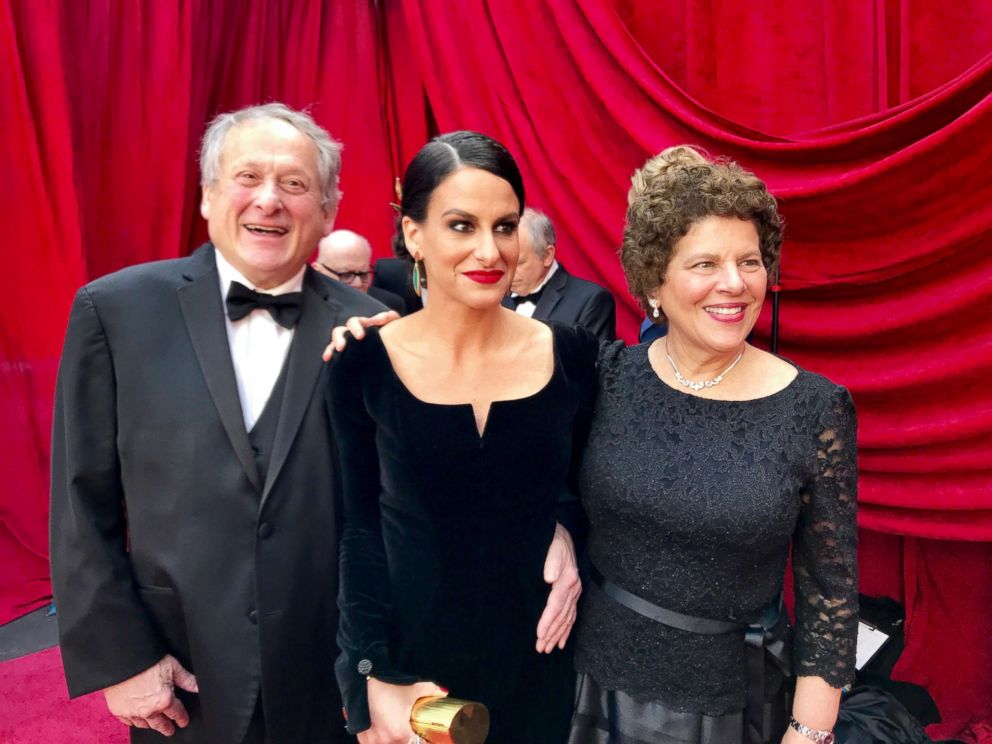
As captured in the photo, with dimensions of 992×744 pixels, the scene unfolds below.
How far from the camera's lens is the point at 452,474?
120cm

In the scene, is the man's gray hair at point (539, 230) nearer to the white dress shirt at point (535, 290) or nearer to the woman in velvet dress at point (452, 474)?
the white dress shirt at point (535, 290)

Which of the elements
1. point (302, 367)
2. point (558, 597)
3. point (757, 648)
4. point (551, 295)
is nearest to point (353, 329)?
point (302, 367)

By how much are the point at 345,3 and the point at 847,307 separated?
2.71 m

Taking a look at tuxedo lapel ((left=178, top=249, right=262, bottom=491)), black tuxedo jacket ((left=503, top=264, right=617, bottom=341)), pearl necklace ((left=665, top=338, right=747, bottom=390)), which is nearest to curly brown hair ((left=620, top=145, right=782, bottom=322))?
pearl necklace ((left=665, top=338, right=747, bottom=390))

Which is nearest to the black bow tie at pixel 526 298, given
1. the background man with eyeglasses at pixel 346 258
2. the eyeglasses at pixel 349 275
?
the background man with eyeglasses at pixel 346 258

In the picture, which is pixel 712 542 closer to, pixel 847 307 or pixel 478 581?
pixel 478 581

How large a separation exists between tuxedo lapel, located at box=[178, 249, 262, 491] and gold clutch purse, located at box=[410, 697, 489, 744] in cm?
45

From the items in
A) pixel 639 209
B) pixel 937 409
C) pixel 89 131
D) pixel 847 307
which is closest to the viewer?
pixel 639 209

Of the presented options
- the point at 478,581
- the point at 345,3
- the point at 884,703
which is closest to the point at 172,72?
the point at 345,3

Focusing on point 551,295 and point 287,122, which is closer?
point 287,122

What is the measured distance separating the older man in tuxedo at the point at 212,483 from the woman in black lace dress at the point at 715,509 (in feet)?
0.49

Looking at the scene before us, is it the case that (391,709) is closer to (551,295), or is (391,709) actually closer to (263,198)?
(263,198)

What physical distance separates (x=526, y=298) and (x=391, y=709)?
6.46 ft

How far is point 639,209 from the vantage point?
131cm
